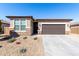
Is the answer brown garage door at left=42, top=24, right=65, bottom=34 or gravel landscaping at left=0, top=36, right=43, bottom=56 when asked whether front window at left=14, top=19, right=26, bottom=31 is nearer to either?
brown garage door at left=42, top=24, right=65, bottom=34

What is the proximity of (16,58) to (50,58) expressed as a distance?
1.78m

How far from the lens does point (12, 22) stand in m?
18.5

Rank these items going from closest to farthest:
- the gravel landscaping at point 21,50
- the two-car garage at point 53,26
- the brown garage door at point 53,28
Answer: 1. the gravel landscaping at point 21,50
2. the two-car garage at point 53,26
3. the brown garage door at point 53,28

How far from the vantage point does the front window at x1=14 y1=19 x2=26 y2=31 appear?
18484 millimetres

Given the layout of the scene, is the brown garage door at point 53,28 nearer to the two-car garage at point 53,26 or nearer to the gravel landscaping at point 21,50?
the two-car garage at point 53,26

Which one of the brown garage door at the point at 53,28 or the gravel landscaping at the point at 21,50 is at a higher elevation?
the brown garage door at the point at 53,28

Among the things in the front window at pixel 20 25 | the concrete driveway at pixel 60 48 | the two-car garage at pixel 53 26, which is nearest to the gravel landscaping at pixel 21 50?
the concrete driveway at pixel 60 48

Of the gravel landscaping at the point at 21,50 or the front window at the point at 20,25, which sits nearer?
the gravel landscaping at the point at 21,50

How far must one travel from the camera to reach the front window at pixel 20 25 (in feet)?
60.6

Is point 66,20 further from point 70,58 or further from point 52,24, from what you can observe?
point 70,58

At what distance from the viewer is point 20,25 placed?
18.5 meters

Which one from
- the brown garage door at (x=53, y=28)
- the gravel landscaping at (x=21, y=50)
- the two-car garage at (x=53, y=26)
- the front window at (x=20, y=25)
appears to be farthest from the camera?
the brown garage door at (x=53, y=28)

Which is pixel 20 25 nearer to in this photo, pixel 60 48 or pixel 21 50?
pixel 60 48

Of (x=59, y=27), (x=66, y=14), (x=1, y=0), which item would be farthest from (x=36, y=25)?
(x=1, y=0)
